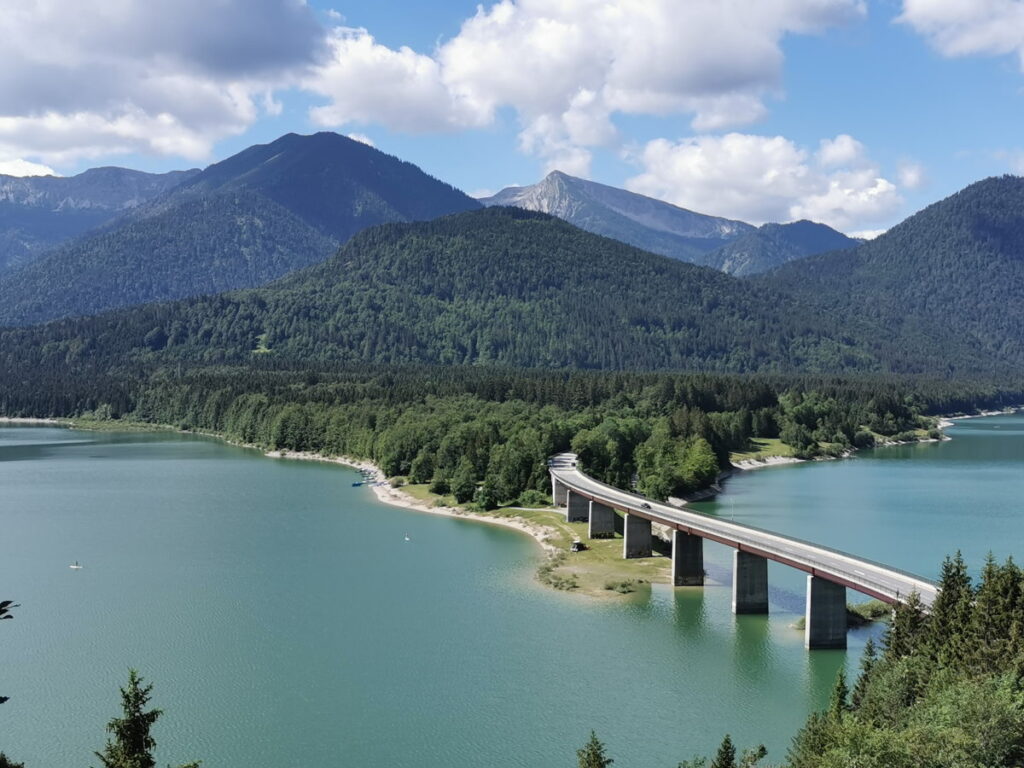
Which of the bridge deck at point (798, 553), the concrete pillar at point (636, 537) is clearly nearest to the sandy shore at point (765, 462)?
the bridge deck at point (798, 553)

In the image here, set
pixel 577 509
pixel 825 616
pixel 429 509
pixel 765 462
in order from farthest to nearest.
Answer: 1. pixel 765 462
2. pixel 429 509
3. pixel 577 509
4. pixel 825 616

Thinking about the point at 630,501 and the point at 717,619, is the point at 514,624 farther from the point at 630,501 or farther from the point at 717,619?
the point at 630,501

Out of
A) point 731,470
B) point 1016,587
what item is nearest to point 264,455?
point 731,470

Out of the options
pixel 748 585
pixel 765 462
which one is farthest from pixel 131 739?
pixel 765 462

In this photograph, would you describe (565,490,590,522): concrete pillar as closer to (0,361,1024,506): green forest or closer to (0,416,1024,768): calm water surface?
(0,416,1024,768): calm water surface

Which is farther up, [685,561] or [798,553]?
[798,553]

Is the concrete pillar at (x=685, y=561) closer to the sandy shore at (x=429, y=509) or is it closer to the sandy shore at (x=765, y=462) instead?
the sandy shore at (x=429, y=509)

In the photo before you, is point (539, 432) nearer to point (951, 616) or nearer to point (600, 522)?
point (600, 522)

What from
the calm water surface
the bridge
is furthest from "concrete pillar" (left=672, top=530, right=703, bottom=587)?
the calm water surface
